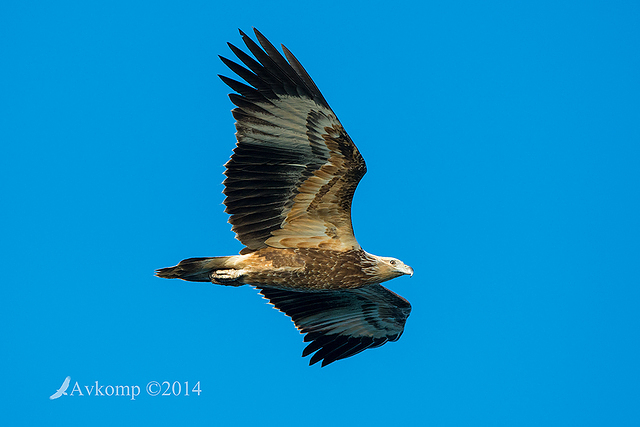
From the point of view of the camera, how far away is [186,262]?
34.3 ft

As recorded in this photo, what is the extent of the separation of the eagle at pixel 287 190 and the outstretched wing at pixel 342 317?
1.33 m

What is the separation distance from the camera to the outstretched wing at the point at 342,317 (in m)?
12.2

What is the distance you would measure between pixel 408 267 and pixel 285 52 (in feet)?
11.0

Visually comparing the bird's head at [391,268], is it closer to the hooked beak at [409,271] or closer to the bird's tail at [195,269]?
the hooked beak at [409,271]

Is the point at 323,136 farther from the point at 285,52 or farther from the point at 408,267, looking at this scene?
the point at 408,267

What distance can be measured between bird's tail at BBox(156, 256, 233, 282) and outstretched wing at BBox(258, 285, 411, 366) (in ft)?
5.41

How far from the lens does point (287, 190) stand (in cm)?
1058

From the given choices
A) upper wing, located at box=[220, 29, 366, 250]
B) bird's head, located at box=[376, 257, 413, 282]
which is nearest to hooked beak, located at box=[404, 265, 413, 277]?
bird's head, located at box=[376, 257, 413, 282]

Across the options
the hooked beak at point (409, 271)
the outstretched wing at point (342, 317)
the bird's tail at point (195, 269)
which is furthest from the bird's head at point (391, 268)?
the bird's tail at point (195, 269)

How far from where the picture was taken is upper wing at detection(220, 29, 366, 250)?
32.1ft

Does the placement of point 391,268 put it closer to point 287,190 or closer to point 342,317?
point 287,190

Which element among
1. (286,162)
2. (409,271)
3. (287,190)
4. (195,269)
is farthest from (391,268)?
(195,269)

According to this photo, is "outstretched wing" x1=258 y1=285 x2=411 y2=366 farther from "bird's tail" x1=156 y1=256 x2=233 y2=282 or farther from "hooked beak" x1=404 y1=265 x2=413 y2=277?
"bird's tail" x1=156 y1=256 x2=233 y2=282

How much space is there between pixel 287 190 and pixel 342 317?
2880 millimetres
